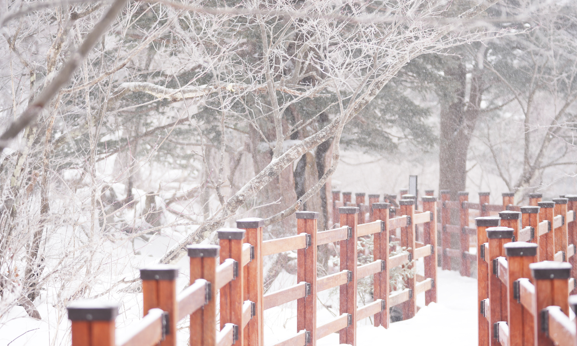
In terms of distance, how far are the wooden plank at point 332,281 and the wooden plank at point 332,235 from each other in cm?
33

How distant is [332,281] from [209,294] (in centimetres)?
267

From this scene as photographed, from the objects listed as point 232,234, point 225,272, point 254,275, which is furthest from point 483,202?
point 225,272

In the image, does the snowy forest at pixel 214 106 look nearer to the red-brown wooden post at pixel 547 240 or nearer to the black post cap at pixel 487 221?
the black post cap at pixel 487 221

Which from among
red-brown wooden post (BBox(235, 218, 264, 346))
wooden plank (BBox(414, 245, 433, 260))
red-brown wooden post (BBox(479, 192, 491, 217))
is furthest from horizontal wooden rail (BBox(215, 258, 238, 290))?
red-brown wooden post (BBox(479, 192, 491, 217))

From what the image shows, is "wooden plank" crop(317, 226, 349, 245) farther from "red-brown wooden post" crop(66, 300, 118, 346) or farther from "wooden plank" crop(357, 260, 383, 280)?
"red-brown wooden post" crop(66, 300, 118, 346)

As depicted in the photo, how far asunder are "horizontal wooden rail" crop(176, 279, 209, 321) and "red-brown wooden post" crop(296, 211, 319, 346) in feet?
7.14

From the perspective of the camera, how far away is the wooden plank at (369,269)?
17.8 feet

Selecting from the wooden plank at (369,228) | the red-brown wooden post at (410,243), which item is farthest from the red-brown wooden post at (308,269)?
the red-brown wooden post at (410,243)

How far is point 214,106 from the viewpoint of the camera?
8.61m

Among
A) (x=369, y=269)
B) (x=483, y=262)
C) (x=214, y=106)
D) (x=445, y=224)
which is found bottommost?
(x=369, y=269)

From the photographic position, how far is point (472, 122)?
13078 mm

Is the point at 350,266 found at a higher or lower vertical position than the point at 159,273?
lower

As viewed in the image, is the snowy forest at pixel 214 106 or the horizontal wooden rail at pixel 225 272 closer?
the horizontal wooden rail at pixel 225 272

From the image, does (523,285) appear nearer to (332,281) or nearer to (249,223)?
(249,223)
